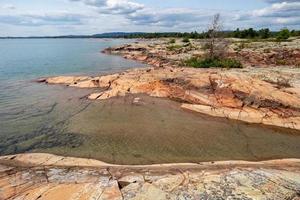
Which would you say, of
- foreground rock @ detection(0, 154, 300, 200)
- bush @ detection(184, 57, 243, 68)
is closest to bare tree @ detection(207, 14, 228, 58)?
bush @ detection(184, 57, 243, 68)

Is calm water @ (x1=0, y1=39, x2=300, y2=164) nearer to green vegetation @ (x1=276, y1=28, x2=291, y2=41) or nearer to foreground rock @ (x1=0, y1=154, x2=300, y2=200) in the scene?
foreground rock @ (x1=0, y1=154, x2=300, y2=200)

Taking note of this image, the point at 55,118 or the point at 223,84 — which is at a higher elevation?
the point at 223,84

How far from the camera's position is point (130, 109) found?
22141 millimetres

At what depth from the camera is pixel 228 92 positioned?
880 inches

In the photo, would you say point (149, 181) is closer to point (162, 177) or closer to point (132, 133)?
point (162, 177)

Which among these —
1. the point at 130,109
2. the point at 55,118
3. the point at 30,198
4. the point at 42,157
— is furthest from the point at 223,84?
the point at 30,198

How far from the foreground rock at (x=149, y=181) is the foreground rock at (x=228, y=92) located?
7599mm

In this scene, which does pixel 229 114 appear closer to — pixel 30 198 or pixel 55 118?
pixel 55 118

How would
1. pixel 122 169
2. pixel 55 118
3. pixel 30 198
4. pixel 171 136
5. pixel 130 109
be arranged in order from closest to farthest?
pixel 30 198 < pixel 122 169 < pixel 171 136 < pixel 55 118 < pixel 130 109

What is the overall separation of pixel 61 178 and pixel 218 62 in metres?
27.4

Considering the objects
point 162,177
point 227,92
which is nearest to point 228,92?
point 227,92

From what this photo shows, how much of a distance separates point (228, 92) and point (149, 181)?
1353cm

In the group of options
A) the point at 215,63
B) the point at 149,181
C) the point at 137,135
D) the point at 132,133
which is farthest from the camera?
the point at 215,63

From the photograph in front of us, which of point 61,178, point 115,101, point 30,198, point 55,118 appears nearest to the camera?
point 30,198
